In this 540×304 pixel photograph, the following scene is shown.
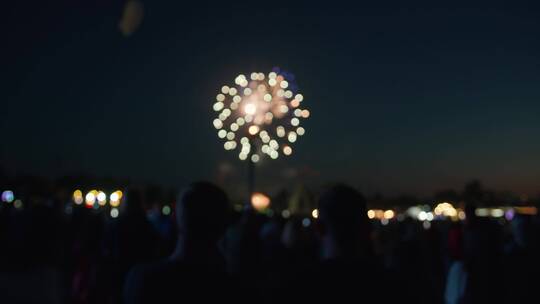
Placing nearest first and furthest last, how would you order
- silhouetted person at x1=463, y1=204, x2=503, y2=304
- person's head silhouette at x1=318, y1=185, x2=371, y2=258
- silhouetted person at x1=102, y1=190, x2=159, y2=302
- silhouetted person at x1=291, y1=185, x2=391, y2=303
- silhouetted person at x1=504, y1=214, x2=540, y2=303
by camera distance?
silhouetted person at x1=291, y1=185, x2=391, y2=303, person's head silhouette at x1=318, y1=185, x2=371, y2=258, silhouetted person at x1=504, y1=214, x2=540, y2=303, silhouetted person at x1=463, y1=204, x2=503, y2=304, silhouetted person at x1=102, y1=190, x2=159, y2=302

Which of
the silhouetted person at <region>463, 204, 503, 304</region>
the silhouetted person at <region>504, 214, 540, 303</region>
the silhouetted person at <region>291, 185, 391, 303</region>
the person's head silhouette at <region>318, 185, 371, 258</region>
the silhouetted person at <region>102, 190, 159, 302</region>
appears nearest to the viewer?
the silhouetted person at <region>291, 185, 391, 303</region>

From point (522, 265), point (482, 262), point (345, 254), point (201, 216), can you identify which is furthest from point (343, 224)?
point (482, 262)

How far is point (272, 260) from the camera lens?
1259cm

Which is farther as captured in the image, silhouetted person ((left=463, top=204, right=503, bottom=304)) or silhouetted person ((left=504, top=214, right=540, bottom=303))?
silhouetted person ((left=463, top=204, right=503, bottom=304))

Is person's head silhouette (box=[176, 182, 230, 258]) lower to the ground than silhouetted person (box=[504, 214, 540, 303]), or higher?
higher

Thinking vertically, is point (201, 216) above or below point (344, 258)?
above

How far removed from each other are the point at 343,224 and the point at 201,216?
76cm

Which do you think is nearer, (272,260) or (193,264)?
(193,264)

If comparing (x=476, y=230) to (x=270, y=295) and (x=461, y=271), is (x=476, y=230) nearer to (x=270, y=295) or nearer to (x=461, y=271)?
(x=461, y=271)

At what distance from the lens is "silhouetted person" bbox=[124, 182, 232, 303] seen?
2859 mm

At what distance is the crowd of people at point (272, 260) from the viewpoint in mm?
2852

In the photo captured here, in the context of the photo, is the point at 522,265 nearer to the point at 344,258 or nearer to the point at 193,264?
the point at 344,258

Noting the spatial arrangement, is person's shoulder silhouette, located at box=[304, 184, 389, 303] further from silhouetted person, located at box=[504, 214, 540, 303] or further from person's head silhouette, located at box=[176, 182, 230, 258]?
silhouetted person, located at box=[504, 214, 540, 303]

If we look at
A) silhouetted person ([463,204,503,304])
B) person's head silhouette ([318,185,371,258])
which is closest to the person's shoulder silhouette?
person's head silhouette ([318,185,371,258])
